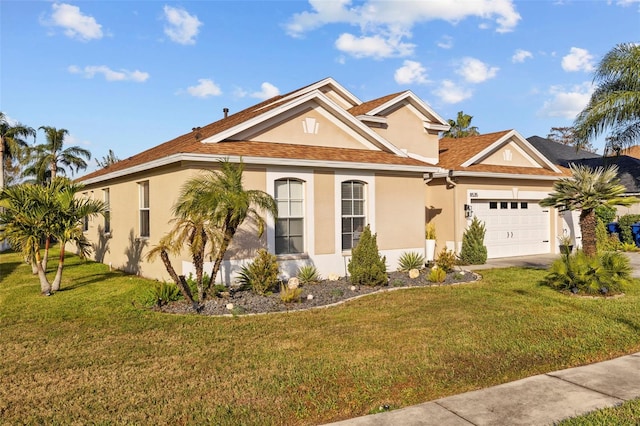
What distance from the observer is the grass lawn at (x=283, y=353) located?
4.61 meters

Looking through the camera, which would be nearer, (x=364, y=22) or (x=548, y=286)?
(x=548, y=286)

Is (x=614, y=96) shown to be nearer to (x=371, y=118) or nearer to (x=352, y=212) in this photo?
(x=371, y=118)

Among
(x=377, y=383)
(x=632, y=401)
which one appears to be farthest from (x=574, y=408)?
(x=377, y=383)

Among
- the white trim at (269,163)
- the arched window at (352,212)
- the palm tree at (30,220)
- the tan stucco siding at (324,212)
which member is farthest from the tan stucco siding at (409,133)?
the palm tree at (30,220)

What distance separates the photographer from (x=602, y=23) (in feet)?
43.5

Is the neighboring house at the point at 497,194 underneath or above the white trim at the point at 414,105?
underneath

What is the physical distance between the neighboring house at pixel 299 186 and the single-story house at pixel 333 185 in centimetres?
3

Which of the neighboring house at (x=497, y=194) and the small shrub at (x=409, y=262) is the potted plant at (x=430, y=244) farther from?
the neighboring house at (x=497, y=194)

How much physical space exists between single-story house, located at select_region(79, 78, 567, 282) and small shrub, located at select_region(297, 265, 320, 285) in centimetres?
24

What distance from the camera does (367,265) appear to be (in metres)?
11.1

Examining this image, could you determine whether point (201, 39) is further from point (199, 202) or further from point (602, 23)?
point (602, 23)

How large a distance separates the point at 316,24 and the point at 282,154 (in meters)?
6.68

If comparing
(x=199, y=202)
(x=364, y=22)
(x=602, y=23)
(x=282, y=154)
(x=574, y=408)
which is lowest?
(x=574, y=408)

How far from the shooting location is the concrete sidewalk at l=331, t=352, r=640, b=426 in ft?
13.8
